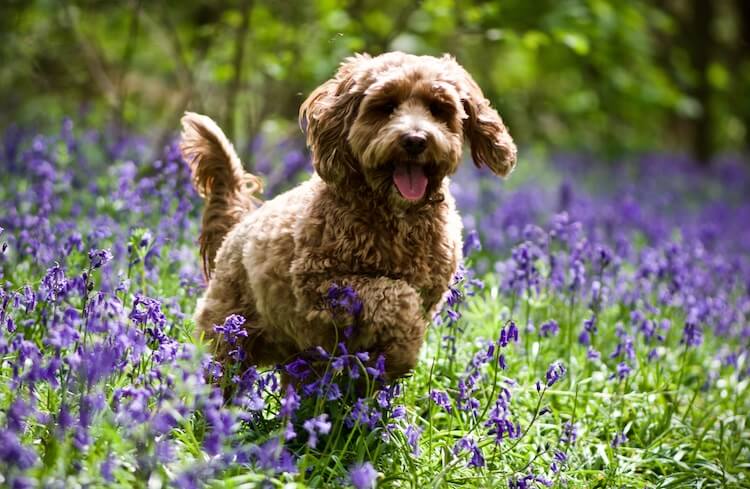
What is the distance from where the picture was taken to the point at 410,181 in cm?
369

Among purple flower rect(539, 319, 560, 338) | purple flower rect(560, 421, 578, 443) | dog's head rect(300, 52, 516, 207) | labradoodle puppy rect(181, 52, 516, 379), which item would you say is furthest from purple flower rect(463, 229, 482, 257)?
purple flower rect(560, 421, 578, 443)

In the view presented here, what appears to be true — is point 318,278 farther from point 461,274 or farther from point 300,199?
point 461,274

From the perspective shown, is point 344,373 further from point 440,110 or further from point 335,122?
point 440,110

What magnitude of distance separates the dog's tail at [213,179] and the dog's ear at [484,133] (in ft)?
4.15

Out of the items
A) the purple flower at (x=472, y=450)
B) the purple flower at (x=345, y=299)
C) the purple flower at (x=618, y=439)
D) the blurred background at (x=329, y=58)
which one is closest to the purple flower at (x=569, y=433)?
the purple flower at (x=618, y=439)

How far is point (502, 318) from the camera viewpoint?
5152 mm

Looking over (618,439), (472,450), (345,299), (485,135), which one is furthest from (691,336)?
(345,299)

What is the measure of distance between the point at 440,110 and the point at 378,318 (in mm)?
1008

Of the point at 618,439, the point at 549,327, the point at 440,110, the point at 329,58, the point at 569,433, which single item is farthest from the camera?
the point at 329,58

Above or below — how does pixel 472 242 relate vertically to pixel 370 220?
below

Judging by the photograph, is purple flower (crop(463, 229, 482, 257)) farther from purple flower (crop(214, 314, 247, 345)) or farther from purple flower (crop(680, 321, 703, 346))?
purple flower (crop(214, 314, 247, 345))

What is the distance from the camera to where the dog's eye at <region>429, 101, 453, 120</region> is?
150 inches

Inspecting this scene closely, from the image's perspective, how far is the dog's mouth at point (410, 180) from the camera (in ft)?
12.0

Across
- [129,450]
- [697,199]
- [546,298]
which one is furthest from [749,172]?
[129,450]
